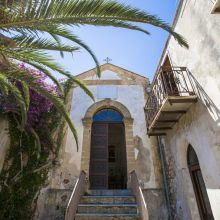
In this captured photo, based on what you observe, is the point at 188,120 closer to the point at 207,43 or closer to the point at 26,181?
the point at 207,43

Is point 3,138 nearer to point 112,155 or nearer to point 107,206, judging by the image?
point 107,206

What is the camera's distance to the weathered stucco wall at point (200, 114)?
4.50 metres

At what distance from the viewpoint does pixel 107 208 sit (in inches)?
232

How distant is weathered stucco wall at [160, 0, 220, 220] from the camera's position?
4.50 metres

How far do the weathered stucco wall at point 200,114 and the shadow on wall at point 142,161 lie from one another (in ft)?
3.51

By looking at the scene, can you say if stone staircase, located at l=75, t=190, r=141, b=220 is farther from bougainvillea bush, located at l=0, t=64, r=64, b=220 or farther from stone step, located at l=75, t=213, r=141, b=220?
bougainvillea bush, located at l=0, t=64, r=64, b=220

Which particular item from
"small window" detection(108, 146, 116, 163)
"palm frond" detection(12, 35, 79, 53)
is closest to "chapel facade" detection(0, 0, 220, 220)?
"palm frond" detection(12, 35, 79, 53)

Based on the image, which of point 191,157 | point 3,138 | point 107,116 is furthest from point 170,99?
point 3,138

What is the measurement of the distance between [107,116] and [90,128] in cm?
113

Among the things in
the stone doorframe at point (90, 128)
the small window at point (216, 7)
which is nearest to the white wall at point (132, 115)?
the stone doorframe at point (90, 128)

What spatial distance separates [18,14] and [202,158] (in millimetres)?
5235

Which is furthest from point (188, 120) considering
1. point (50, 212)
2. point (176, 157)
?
point (50, 212)

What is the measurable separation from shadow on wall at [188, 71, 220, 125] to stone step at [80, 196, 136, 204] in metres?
3.69

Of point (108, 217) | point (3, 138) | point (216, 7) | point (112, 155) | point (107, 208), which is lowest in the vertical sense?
point (108, 217)
